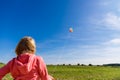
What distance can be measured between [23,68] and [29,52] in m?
0.38

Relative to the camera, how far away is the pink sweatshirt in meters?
7.23

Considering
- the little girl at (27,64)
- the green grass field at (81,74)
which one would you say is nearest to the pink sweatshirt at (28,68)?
the little girl at (27,64)

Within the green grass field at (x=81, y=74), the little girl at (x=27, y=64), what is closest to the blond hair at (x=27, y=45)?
the little girl at (x=27, y=64)

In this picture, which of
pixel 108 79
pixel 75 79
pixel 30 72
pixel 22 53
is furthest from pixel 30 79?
pixel 108 79

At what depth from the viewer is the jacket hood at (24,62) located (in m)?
7.20

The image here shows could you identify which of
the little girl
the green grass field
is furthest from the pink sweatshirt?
the green grass field

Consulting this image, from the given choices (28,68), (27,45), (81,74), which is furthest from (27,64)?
(81,74)

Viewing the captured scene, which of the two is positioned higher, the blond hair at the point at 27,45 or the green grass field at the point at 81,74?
the green grass field at the point at 81,74

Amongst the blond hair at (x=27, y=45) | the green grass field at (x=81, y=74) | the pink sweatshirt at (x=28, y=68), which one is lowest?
the pink sweatshirt at (x=28, y=68)

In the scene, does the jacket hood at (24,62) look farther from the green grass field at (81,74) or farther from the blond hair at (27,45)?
the green grass field at (81,74)

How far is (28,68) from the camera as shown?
23.6 feet

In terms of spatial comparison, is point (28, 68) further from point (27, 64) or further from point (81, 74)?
point (81, 74)

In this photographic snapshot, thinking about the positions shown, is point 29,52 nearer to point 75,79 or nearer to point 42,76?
point 42,76

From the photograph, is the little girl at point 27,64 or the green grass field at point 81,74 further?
the green grass field at point 81,74
